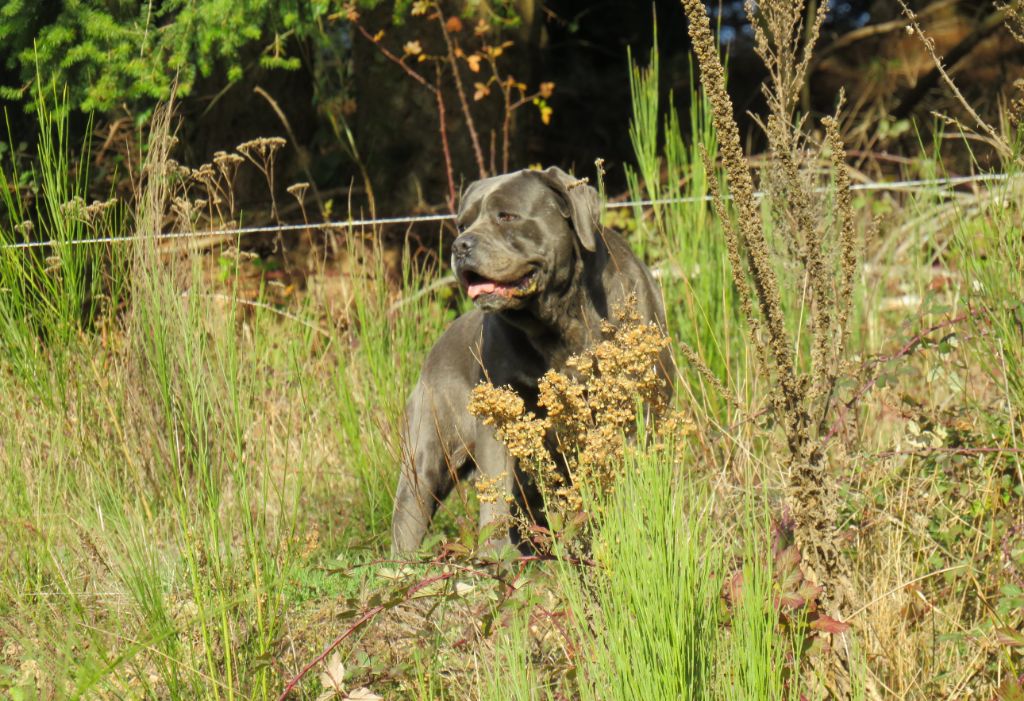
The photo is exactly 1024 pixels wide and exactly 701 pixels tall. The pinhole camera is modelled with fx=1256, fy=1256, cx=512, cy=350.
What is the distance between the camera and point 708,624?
8.93 ft

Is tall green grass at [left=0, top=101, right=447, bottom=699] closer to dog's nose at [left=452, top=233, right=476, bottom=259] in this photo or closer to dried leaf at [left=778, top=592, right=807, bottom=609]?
dog's nose at [left=452, top=233, right=476, bottom=259]

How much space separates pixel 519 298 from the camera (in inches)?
186

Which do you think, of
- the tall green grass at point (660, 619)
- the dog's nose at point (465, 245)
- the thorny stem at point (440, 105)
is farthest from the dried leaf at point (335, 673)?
the thorny stem at point (440, 105)

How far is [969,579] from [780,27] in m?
1.65

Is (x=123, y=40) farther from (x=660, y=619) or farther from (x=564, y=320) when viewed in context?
(x=660, y=619)

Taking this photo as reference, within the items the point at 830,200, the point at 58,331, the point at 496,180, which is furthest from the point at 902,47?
the point at 58,331

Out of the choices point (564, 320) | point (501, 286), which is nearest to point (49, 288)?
point (501, 286)

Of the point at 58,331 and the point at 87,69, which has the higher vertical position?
the point at 87,69

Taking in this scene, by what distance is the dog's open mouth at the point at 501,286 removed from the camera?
4.69 meters

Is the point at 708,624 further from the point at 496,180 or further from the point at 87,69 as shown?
the point at 87,69

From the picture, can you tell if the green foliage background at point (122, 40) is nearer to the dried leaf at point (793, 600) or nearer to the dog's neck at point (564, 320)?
the dog's neck at point (564, 320)

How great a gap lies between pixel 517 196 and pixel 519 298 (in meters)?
0.47

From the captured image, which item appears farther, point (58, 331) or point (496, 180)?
point (496, 180)

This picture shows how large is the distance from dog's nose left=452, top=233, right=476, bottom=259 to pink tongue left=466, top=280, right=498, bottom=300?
125 mm
